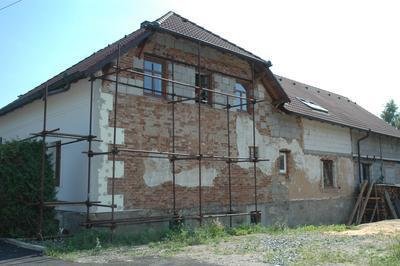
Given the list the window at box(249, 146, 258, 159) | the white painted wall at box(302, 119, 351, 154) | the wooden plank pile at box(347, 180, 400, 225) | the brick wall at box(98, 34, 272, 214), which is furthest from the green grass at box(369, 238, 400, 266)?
the wooden plank pile at box(347, 180, 400, 225)

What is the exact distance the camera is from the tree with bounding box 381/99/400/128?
5432 centimetres

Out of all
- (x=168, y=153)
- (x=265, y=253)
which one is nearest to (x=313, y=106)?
(x=168, y=153)

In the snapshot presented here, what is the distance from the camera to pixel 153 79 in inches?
553

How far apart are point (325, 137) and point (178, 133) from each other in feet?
30.9

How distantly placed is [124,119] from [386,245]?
7245 millimetres

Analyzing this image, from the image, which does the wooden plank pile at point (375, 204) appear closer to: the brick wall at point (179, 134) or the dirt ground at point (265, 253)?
the brick wall at point (179, 134)

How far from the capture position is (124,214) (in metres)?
12.5

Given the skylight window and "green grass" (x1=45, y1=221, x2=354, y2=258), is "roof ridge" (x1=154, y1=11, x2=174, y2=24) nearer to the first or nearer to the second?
"green grass" (x1=45, y1=221, x2=354, y2=258)

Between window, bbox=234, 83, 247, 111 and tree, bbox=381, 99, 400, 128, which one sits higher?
tree, bbox=381, 99, 400, 128

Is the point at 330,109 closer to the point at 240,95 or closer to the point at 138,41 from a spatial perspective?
the point at 240,95

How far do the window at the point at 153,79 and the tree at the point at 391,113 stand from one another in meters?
45.8

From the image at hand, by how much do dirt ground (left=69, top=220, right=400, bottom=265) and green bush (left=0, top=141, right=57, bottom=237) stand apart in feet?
9.30


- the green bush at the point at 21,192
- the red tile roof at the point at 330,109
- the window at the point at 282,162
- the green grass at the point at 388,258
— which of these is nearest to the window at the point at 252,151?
the window at the point at 282,162

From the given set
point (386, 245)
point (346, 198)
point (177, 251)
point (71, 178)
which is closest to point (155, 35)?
point (71, 178)
